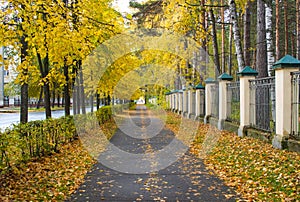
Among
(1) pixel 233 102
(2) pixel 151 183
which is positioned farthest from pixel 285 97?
(1) pixel 233 102

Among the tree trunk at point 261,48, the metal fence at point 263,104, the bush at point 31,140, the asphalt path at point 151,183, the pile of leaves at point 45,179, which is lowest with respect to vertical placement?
the asphalt path at point 151,183

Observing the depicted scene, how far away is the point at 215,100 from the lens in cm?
1823

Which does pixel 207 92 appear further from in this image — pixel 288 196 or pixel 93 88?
pixel 288 196

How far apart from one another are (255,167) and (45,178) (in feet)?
15.0

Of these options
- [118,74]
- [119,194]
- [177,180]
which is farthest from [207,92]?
[119,194]

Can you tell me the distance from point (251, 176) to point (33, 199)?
424 centimetres

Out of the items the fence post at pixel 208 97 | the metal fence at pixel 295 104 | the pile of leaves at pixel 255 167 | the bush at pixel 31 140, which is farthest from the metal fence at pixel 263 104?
the fence post at pixel 208 97

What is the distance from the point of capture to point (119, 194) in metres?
6.54

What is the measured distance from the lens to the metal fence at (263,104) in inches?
430

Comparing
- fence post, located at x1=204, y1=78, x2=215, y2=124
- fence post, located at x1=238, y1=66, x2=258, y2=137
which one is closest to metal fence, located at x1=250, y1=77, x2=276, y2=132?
fence post, located at x1=238, y1=66, x2=258, y2=137

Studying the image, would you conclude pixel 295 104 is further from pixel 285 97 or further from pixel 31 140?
pixel 31 140

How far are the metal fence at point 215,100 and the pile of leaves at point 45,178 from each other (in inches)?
353

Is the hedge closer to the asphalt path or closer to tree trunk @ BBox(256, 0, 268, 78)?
the asphalt path

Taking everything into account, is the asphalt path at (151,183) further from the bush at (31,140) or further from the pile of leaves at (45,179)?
the bush at (31,140)
